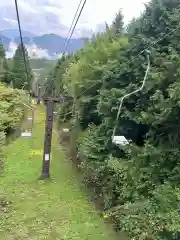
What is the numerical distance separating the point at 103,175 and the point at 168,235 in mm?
5310

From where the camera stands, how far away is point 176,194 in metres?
7.58

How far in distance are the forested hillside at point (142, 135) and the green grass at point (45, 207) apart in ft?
2.43

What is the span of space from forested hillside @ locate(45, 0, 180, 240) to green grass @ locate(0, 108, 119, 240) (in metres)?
0.74

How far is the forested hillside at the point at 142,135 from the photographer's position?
8.14 metres

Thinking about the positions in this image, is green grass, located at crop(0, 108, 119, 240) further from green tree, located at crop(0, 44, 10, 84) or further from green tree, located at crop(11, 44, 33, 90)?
green tree, located at crop(11, 44, 33, 90)

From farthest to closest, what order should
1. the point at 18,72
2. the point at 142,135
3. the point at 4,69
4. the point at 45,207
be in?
the point at 18,72 → the point at 4,69 → the point at 45,207 → the point at 142,135

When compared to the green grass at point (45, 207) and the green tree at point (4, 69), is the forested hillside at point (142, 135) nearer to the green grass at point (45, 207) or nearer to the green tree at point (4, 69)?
the green grass at point (45, 207)

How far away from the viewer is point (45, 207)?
12.5 m

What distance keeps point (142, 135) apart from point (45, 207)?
4242 millimetres

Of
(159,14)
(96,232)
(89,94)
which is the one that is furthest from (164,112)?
(89,94)

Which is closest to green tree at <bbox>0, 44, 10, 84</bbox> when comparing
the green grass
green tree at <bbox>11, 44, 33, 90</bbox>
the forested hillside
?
green tree at <bbox>11, 44, 33, 90</bbox>

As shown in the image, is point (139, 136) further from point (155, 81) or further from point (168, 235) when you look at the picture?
point (168, 235)

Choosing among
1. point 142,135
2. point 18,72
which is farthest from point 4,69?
point 142,135

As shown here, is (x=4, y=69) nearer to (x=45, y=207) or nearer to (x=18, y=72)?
(x=18, y=72)
